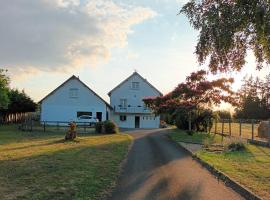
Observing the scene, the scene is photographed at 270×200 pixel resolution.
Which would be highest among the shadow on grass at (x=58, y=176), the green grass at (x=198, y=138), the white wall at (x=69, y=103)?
the white wall at (x=69, y=103)

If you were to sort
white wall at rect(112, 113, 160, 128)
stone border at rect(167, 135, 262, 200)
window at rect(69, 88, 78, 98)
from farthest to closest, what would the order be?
white wall at rect(112, 113, 160, 128) < window at rect(69, 88, 78, 98) < stone border at rect(167, 135, 262, 200)

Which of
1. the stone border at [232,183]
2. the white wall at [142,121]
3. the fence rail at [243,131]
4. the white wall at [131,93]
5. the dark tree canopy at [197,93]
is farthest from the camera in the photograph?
the white wall at [142,121]

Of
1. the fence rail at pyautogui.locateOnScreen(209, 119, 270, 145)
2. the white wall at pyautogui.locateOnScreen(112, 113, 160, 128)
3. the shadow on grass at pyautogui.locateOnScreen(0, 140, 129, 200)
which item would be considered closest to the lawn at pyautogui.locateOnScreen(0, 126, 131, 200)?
the shadow on grass at pyautogui.locateOnScreen(0, 140, 129, 200)

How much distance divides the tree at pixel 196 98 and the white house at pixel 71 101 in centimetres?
1930

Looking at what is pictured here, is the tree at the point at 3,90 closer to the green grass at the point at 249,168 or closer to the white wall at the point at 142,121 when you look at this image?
the white wall at the point at 142,121

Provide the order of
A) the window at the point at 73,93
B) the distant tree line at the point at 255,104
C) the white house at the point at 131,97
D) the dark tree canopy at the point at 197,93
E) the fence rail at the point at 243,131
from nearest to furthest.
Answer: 1. the fence rail at the point at 243,131
2. the dark tree canopy at the point at 197,93
3. the window at the point at 73,93
4. the white house at the point at 131,97
5. the distant tree line at the point at 255,104

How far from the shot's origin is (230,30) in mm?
12438

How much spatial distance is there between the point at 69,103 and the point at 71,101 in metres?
0.42

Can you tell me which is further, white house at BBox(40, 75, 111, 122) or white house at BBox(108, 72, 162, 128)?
white house at BBox(108, 72, 162, 128)

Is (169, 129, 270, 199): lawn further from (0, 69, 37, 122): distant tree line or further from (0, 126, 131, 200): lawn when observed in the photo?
(0, 69, 37, 122): distant tree line

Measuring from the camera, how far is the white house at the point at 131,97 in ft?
244

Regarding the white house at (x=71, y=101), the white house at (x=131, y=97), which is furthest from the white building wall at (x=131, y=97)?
the white house at (x=71, y=101)

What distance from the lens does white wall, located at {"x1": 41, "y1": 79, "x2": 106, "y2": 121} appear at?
66000 millimetres

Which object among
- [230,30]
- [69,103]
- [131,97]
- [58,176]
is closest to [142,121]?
[131,97]
